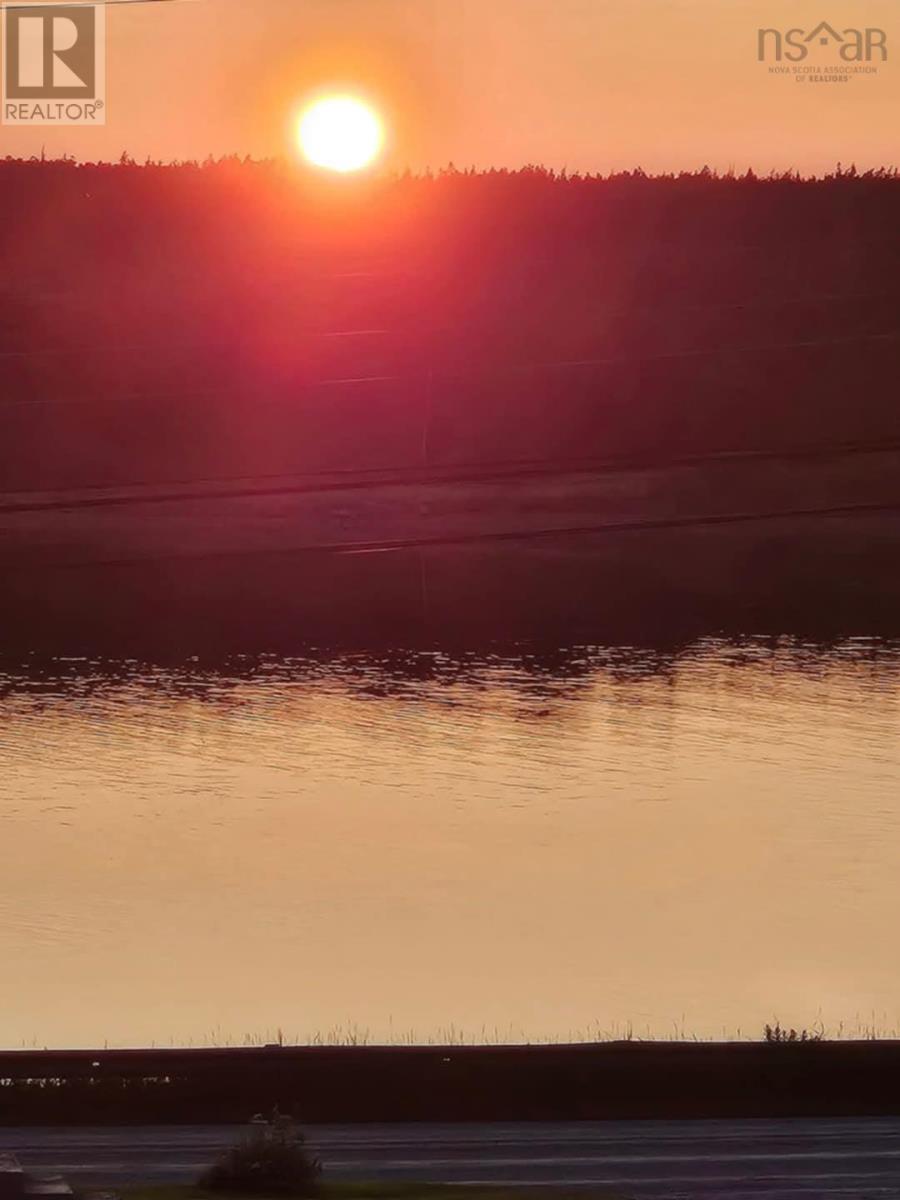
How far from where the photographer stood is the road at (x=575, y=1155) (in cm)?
479

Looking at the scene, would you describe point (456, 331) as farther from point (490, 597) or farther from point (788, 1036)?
point (788, 1036)

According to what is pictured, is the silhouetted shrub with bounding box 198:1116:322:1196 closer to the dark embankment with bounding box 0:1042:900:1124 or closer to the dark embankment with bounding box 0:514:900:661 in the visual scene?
the dark embankment with bounding box 0:1042:900:1124

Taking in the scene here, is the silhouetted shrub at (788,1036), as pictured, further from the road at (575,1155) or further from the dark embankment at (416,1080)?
the road at (575,1155)

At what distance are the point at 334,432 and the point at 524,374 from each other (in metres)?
0.67

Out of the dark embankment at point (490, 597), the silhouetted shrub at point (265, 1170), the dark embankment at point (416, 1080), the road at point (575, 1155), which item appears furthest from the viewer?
the dark embankment at point (490, 597)

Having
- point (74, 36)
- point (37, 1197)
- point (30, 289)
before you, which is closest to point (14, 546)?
point (30, 289)

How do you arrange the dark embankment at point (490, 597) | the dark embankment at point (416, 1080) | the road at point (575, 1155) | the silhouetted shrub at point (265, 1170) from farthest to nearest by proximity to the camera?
the dark embankment at point (490, 597) < the dark embankment at point (416, 1080) < the road at point (575, 1155) < the silhouetted shrub at point (265, 1170)

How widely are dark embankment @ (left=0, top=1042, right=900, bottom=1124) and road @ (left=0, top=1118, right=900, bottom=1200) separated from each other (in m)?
0.06

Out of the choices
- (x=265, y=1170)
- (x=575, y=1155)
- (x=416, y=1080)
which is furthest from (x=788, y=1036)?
(x=265, y=1170)

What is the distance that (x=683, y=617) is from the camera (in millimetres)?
5707

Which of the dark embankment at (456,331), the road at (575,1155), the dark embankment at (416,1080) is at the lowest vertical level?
the road at (575,1155)

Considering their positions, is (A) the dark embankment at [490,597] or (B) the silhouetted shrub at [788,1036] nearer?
(B) the silhouetted shrub at [788,1036]

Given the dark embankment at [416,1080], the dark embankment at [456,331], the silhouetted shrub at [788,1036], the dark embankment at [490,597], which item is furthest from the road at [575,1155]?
the dark embankment at [456,331]

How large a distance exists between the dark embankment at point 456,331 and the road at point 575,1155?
214 cm
